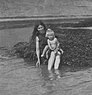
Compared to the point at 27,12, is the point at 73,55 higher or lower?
higher

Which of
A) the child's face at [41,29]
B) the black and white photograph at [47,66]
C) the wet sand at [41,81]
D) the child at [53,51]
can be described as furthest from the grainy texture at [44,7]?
the child at [53,51]

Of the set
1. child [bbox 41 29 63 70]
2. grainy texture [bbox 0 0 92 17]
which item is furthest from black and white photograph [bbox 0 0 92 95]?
grainy texture [bbox 0 0 92 17]

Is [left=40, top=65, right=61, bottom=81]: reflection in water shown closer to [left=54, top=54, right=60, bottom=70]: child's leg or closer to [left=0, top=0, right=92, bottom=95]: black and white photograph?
[left=0, top=0, right=92, bottom=95]: black and white photograph

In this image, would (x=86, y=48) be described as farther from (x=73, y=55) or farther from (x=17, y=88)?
(x=17, y=88)

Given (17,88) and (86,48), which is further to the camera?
(86,48)

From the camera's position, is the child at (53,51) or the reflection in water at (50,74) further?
the child at (53,51)

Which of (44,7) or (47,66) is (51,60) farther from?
(44,7)

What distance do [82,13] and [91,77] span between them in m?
36.9

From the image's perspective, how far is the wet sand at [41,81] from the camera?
40.9 ft

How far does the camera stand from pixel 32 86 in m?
13.3

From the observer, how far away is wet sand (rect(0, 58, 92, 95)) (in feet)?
40.9

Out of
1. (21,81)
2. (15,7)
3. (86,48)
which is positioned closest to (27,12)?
(15,7)

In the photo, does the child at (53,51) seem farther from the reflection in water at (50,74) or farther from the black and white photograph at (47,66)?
the reflection in water at (50,74)

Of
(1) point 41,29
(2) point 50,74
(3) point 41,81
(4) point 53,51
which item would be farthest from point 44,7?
(3) point 41,81
